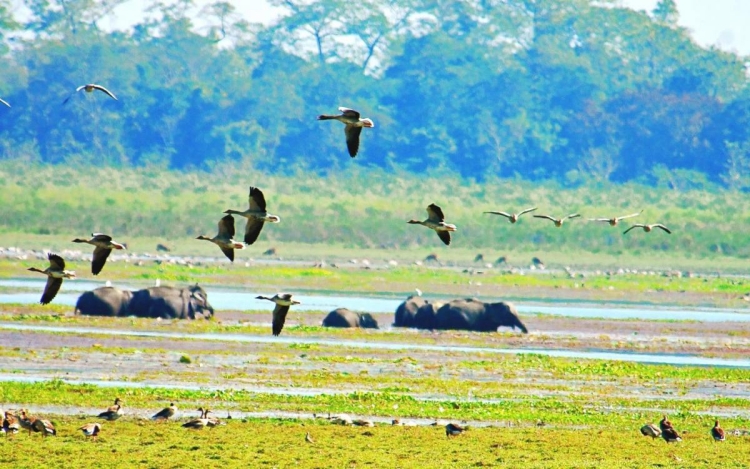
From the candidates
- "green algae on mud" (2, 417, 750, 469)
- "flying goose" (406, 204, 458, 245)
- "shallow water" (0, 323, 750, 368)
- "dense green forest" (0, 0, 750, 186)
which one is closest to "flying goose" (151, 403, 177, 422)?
"green algae on mud" (2, 417, 750, 469)

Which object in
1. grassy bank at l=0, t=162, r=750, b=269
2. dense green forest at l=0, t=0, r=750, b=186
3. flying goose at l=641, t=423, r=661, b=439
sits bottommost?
flying goose at l=641, t=423, r=661, b=439

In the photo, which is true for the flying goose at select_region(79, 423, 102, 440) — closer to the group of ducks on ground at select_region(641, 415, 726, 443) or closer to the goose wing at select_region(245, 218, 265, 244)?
the goose wing at select_region(245, 218, 265, 244)

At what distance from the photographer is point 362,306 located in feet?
120

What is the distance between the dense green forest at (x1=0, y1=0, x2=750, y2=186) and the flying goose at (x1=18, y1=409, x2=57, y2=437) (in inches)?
2470

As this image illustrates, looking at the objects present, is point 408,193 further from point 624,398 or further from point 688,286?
point 624,398

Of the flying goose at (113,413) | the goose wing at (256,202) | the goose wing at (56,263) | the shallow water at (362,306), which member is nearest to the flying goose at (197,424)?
the flying goose at (113,413)

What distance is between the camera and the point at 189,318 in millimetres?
30953

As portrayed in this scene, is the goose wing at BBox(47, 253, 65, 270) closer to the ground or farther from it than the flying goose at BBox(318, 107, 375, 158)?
closer to the ground

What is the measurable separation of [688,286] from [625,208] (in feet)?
80.7

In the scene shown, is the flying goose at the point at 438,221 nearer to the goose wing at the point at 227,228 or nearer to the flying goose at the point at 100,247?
the goose wing at the point at 227,228

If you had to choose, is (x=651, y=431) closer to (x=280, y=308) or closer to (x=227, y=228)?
(x=280, y=308)

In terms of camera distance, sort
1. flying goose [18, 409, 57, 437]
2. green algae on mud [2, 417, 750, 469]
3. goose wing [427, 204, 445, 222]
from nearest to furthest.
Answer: goose wing [427, 204, 445, 222] < green algae on mud [2, 417, 750, 469] < flying goose [18, 409, 57, 437]

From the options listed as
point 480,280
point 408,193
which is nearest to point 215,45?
point 408,193

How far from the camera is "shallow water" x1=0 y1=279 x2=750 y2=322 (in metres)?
35.2
